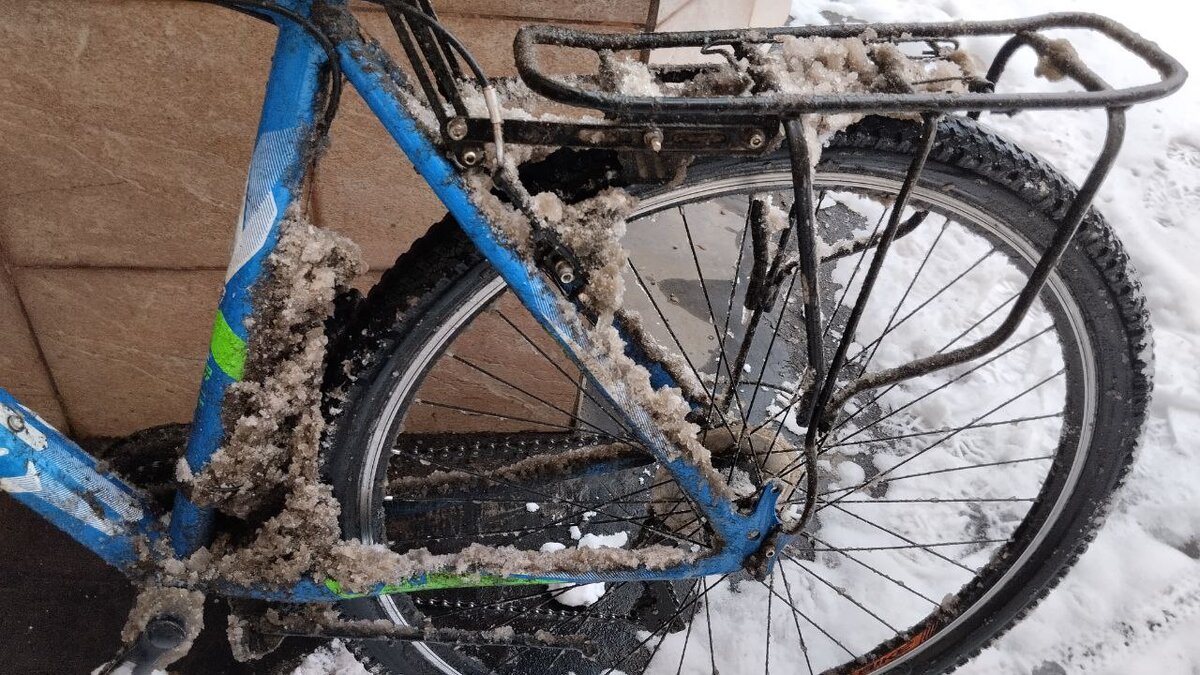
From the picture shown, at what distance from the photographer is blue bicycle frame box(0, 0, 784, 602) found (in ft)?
3.29

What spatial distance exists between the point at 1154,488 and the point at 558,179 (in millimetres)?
2193

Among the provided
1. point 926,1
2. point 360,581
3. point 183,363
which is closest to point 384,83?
point 360,581

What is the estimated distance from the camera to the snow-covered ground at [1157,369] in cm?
195

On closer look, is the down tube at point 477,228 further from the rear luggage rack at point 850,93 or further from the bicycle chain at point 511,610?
the bicycle chain at point 511,610

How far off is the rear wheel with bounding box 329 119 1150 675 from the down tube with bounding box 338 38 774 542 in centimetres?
10

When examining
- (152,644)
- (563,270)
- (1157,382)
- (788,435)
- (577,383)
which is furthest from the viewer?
(1157,382)

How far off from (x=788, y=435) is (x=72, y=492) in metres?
1.73

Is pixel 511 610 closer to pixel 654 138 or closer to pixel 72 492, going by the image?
pixel 72 492

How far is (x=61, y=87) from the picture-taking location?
1.49 metres

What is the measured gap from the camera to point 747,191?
3.92 feet

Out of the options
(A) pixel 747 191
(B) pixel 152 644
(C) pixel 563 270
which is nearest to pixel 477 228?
(C) pixel 563 270

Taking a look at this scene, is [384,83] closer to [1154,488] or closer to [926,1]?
[1154,488]

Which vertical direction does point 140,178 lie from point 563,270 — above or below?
above

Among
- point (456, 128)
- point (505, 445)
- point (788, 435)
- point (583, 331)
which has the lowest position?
point (583, 331)
